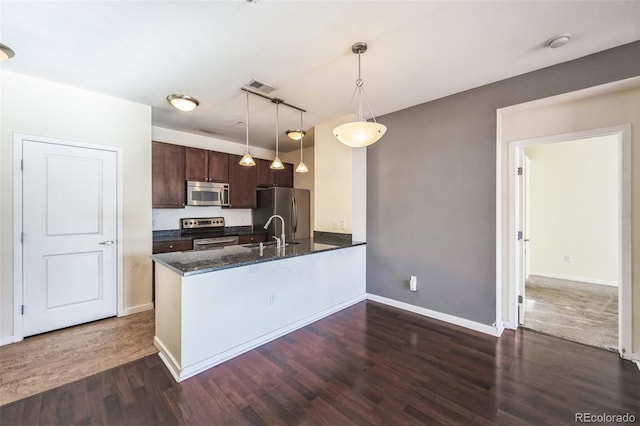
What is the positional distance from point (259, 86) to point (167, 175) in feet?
7.36

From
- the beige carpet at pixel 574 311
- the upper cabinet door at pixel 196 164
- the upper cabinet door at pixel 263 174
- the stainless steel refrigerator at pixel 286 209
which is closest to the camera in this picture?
the beige carpet at pixel 574 311

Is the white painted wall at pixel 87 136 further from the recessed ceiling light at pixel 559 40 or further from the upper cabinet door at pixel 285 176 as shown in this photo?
the recessed ceiling light at pixel 559 40

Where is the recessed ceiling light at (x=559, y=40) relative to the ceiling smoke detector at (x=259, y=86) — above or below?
below

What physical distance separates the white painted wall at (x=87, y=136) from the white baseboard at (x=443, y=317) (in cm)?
325

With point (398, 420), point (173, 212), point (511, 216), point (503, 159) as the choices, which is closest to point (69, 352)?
point (173, 212)

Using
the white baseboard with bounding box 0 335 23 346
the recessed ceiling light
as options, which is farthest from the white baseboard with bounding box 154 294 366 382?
the recessed ceiling light

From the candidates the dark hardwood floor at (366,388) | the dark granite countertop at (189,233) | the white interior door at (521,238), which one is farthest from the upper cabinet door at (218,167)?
the white interior door at (521,238)

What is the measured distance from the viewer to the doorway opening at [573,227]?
394 centimetres

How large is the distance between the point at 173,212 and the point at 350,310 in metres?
3.40

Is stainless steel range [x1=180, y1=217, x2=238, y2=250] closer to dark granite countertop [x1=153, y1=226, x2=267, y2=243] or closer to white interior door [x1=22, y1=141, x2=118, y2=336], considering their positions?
dark granite countertop [x1=153, y1=226, x2=267, y2=243]

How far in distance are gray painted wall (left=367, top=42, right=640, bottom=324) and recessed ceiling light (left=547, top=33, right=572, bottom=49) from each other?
428mm

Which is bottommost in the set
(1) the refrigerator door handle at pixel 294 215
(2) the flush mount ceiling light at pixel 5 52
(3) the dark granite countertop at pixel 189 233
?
(3) the dark granite countertop at pixel 189 233

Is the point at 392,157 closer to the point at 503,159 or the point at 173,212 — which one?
the point at 503,159

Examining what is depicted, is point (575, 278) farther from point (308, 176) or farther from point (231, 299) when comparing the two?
point (231, 299)
